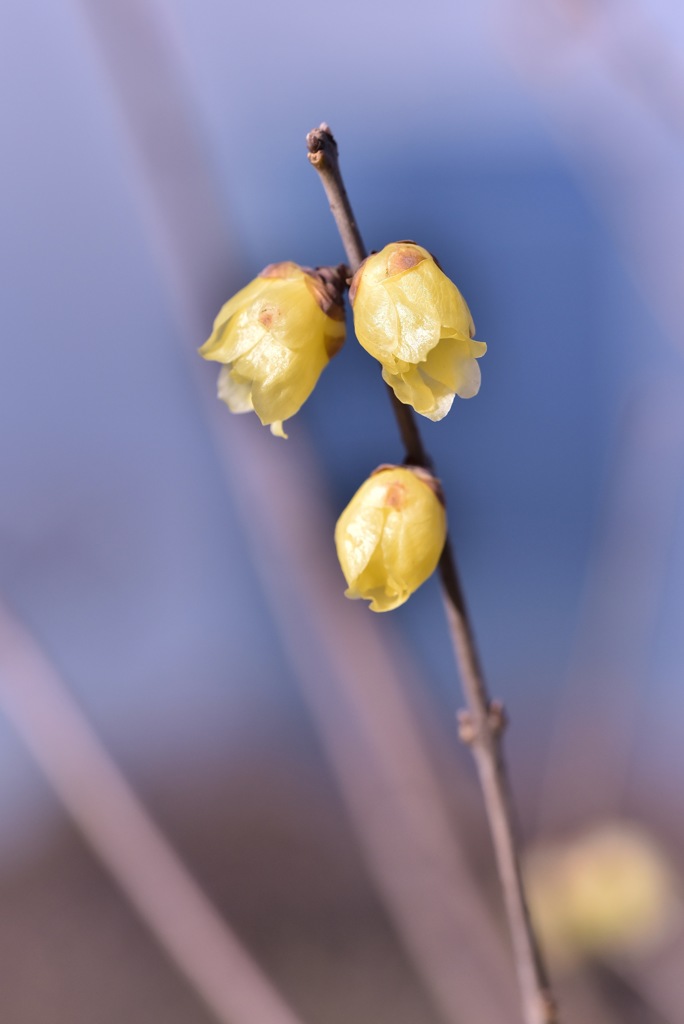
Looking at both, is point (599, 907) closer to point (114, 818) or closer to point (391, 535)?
point (114, 818)

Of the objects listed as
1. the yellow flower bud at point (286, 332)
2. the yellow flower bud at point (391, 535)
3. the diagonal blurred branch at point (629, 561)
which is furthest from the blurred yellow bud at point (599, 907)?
the yellow flower bud at point (286, 332)

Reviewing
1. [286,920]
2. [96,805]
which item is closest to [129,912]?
[286,920]

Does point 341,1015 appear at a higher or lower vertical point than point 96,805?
lower

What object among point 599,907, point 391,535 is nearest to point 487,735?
point 391,535

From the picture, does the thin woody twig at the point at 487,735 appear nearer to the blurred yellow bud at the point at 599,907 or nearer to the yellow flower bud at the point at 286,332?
the yellow flower bud at the point at 286,332

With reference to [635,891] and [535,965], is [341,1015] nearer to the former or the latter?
[635,891]

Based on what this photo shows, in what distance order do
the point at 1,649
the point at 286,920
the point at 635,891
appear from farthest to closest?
the point at 286,920 → the point at 635,891 → the point at 1,649

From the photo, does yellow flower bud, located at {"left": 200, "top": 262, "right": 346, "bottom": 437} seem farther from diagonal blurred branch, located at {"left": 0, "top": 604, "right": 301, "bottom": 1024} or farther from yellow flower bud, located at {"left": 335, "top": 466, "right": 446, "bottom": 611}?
diagonal blurred branch, located at {"left": 0, "top": 604, "right": 301, "bottom": 1024}
